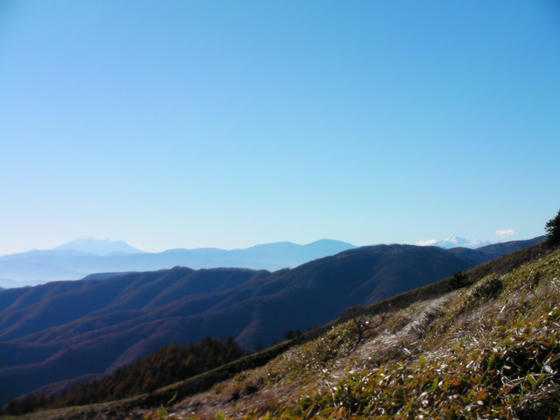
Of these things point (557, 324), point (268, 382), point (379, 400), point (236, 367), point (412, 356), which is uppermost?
point (557, 324)

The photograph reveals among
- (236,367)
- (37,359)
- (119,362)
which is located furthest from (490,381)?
(37,359)

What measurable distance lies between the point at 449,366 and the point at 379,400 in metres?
1.56

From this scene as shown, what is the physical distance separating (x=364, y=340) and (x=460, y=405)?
14.9m

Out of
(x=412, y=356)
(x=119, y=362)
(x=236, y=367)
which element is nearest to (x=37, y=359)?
(x=119, y=362)

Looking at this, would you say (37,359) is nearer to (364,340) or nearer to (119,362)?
(119,362)

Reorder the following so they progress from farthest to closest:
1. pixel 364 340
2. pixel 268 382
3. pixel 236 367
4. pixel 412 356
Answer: pixel 236 367 < pixel 364 340 < pixel 268 382 < pixel 412 356

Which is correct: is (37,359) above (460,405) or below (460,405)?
below

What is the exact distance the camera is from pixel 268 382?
55.8ft

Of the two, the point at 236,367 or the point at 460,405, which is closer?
the point at 460,405

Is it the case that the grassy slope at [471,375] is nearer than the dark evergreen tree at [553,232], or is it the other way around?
the grassy slope at [471,375]

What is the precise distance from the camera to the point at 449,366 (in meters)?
6.81

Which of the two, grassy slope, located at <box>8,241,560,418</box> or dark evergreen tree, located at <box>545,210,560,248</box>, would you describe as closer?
grassy slope, located at <box>8,241,560,418</box>

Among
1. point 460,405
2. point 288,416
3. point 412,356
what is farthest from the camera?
point 412,356

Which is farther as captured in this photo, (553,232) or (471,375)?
(553,232)
